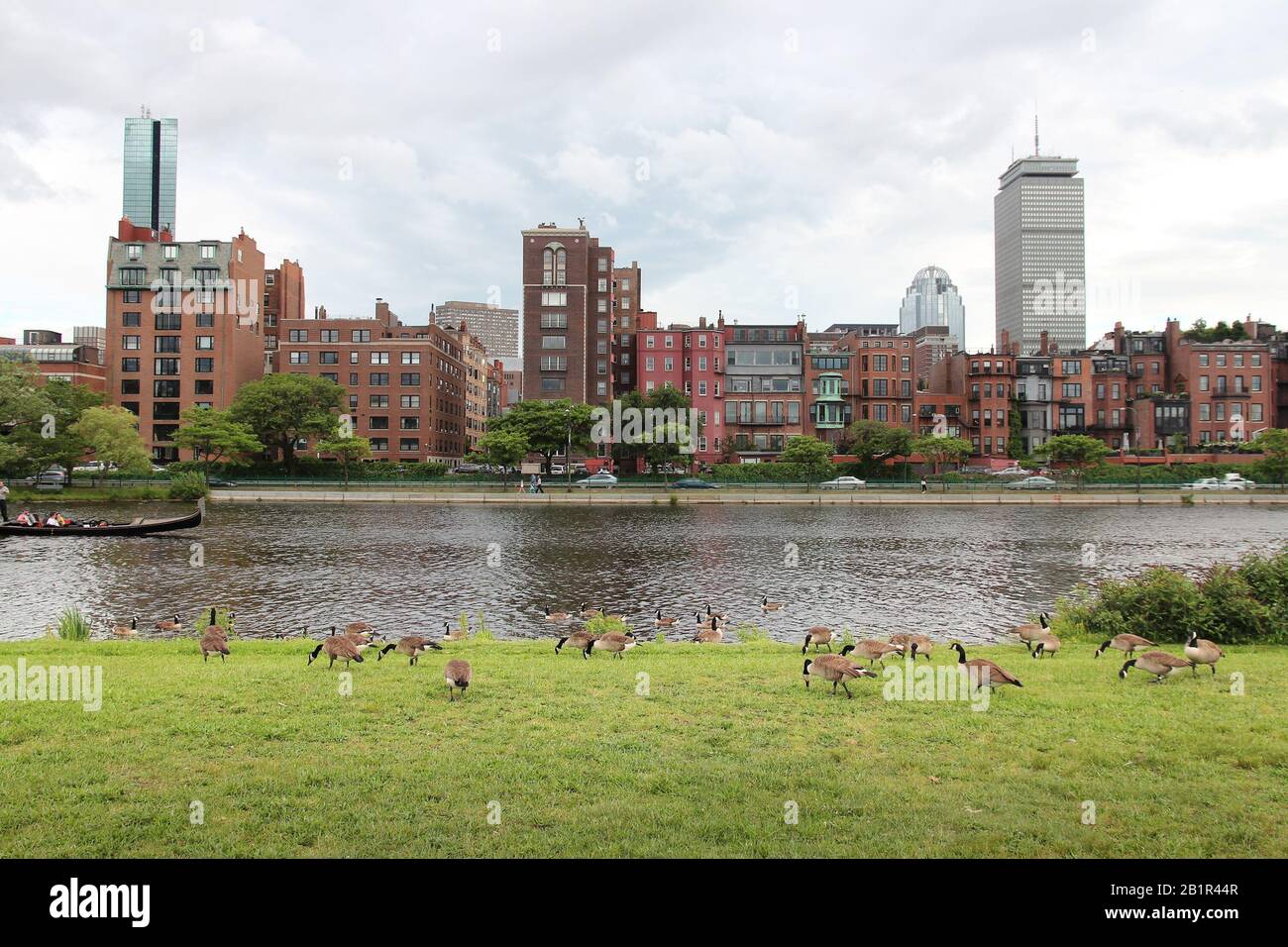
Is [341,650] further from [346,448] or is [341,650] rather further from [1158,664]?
[346,448]

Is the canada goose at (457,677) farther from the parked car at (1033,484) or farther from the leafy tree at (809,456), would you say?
the parked car at (1033,484)

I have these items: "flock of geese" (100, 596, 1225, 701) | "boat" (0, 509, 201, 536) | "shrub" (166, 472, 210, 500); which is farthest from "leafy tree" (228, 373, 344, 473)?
"flock of geese" (100, 596, 1225, 701)

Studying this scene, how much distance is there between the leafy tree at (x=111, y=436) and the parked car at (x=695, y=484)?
55953 millimetres

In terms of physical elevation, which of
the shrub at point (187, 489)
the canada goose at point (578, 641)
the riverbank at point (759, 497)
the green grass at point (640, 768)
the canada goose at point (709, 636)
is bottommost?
the canada goose at point (709, 636)

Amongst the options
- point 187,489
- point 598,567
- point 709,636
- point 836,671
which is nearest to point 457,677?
point 836,671

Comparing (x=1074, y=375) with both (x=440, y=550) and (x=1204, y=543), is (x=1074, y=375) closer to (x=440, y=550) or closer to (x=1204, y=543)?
(x=1204, y=543)

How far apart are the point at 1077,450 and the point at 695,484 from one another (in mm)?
47993

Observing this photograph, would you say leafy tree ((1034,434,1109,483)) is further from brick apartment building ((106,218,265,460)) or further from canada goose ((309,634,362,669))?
brick apartment building ((106,218,265,460))

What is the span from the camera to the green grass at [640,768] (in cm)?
651

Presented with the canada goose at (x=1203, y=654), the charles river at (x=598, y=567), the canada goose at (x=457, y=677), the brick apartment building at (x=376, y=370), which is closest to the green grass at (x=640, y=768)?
the canada goose at (x=457, y=677)

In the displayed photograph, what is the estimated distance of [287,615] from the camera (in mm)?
24375

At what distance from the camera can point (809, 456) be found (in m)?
91.9
